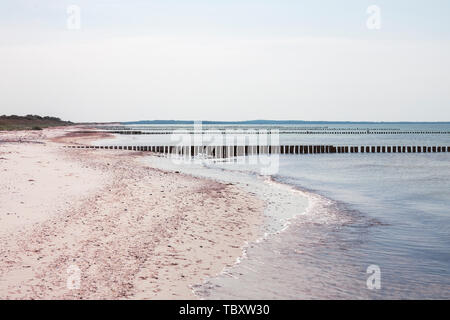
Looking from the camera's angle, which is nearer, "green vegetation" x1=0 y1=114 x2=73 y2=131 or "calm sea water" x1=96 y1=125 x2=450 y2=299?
"calm sea water" x1=96 y1=125 x2=450 y2=299

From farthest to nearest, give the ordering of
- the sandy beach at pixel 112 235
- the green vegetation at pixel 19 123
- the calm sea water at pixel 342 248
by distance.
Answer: the green vegetation at pixel 19 123
the calm sea water at pixel 342 248
the sandy beach at pixel 112 235

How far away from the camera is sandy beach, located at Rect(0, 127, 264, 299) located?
7625 mm

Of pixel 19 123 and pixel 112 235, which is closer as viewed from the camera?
pixel 112 235

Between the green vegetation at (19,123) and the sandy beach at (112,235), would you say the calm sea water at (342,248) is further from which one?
the green vegetation at (19,123)

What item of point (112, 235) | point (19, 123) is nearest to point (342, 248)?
point (112, 235)

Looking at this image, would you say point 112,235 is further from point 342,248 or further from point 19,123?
point 19,123

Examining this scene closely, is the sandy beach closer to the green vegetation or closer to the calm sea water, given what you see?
the calm sea water

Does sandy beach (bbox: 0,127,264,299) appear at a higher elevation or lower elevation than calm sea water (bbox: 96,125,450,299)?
higher

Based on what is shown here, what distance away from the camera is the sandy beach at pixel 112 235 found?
7.62 m

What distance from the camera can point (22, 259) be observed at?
8.45 metres

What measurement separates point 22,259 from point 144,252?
7.85 ft

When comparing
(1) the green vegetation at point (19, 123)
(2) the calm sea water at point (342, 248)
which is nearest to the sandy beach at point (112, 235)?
(2) the calm sea water at point (342, 248)

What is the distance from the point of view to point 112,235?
10727mm

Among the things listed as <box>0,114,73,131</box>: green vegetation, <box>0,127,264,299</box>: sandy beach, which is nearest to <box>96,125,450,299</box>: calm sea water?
<box>0,127,264,299</box>: sandy beach
